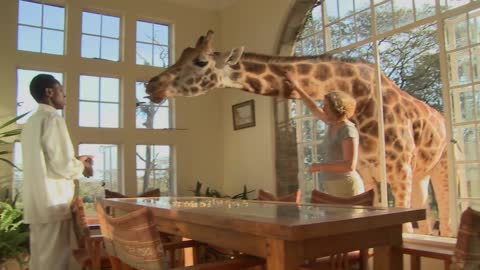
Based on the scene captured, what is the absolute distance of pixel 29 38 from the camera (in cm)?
512

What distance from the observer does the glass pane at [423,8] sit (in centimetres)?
389

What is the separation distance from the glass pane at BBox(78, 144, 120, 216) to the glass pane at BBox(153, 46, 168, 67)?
4.08 feet

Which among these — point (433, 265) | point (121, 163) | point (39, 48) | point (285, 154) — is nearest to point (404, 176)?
point (433, 265)

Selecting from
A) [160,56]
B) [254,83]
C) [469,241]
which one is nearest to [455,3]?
[254,83]

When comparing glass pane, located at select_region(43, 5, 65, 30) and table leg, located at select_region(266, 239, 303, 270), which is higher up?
glass pane, located at select_region(43, 5, 65, 30)

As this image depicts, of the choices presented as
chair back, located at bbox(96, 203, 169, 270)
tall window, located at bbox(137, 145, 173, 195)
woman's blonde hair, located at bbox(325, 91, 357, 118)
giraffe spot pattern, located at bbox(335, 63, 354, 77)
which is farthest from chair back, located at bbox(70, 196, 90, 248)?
tall window, located at bbox(137, 145, 173, 195)

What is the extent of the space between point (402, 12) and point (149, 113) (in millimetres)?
3259

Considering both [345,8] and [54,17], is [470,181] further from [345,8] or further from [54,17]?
[54,17]

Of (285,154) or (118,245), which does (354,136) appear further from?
(285,154)

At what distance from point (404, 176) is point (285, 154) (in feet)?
5.39

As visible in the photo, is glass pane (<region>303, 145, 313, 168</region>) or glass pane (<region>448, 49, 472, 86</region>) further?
glass pane (<region>303, 145, 313, 168</region>)

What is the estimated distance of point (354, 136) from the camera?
2.95m

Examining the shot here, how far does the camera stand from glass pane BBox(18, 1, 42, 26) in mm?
5117

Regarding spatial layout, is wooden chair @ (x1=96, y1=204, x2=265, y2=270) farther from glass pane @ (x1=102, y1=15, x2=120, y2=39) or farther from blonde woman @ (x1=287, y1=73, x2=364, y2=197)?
glass pane @ (x1=102, y1=15, x2=120, y2=39)
